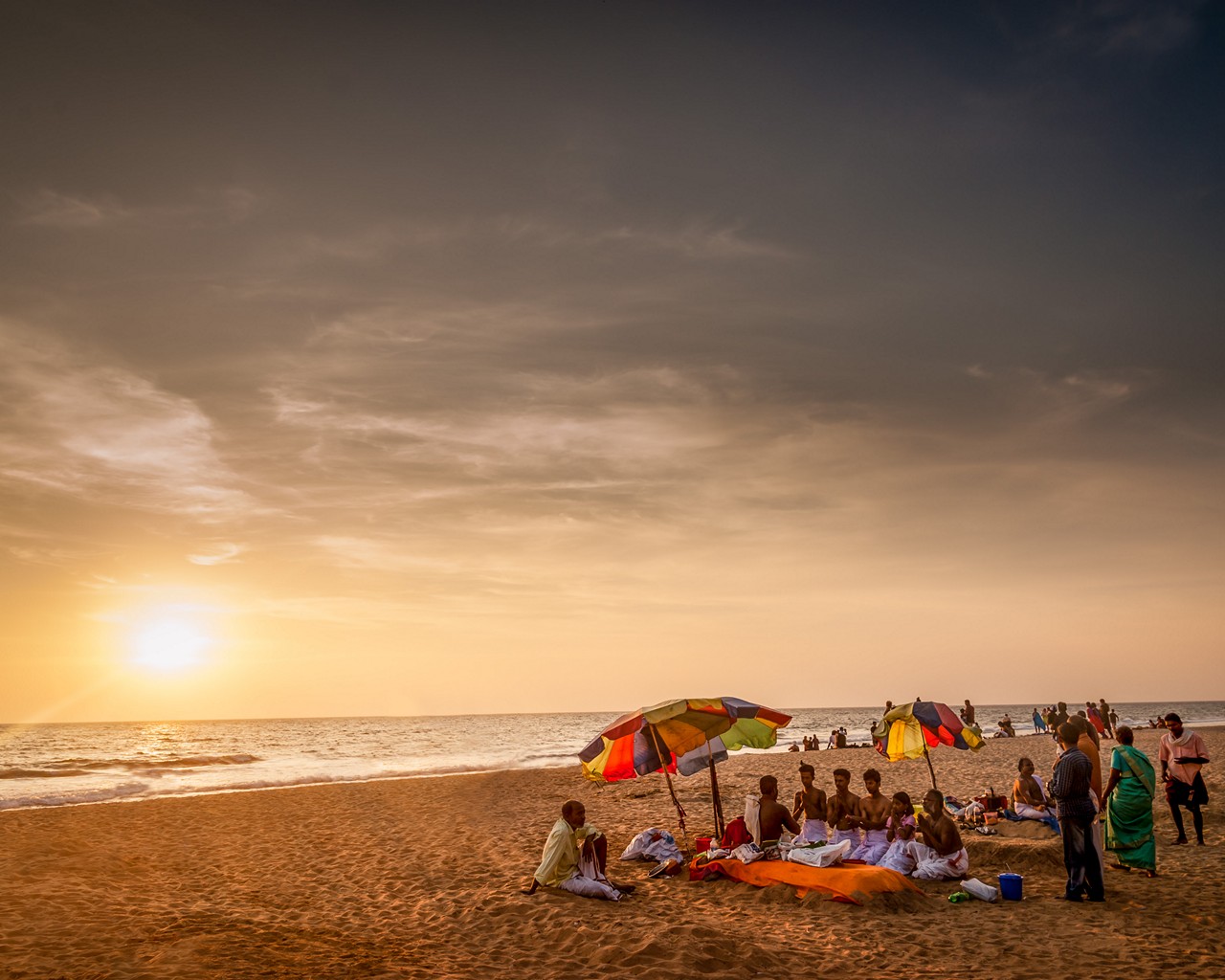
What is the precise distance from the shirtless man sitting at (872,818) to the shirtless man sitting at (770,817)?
916 millimetres

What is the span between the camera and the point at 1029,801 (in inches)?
479

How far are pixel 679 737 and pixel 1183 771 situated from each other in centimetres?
714

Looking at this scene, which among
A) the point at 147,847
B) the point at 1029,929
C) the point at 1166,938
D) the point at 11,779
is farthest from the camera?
the point at 11,779

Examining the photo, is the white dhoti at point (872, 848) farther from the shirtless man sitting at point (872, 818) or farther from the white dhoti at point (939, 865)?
the white dhoti at point (939, 865)

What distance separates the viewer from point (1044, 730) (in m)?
44.5

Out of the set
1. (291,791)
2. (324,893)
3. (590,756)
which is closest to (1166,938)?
(590,756)

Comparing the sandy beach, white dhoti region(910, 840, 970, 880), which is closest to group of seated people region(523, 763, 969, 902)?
white dhoti region(910, 840, 970, 880)

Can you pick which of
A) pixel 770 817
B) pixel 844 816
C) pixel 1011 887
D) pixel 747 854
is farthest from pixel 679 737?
pixel 1011 887

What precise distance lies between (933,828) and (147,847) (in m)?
13.6

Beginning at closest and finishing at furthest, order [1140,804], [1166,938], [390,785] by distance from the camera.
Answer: [1166,938], [1140,804], [390,785]

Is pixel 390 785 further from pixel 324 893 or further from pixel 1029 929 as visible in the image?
pixel 1029 929

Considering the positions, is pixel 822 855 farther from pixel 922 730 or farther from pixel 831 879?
pixel 922 730

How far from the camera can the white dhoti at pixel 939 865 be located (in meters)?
9.52

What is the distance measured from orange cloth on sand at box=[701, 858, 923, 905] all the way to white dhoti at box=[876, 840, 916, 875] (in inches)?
20.6
